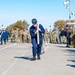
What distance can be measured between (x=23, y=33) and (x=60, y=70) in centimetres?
2752

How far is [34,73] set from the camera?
11.7 m

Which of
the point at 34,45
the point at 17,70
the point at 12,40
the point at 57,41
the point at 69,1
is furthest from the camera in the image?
the point at 12,40

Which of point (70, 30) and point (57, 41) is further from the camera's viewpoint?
point (57, 41)

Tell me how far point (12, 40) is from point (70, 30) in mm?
13734

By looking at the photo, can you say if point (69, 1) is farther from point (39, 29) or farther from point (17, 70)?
point (17, 70)

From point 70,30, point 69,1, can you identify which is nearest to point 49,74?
point 70,30

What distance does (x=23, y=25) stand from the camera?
78.1 m

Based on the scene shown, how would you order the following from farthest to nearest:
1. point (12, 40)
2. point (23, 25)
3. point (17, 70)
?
point (23, 25) < point (12, 40) < point (17, 70)

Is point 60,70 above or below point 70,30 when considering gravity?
below

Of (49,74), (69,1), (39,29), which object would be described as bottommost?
(49,74)

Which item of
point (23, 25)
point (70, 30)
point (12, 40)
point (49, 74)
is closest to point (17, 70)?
point (49, 74)

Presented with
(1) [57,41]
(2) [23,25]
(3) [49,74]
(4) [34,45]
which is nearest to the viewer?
(3) [49,74]

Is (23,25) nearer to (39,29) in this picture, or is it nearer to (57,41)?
(57,41)

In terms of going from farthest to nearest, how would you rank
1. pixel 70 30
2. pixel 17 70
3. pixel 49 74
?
pixel 70 30, pixel 17 70, pixel 49 74
